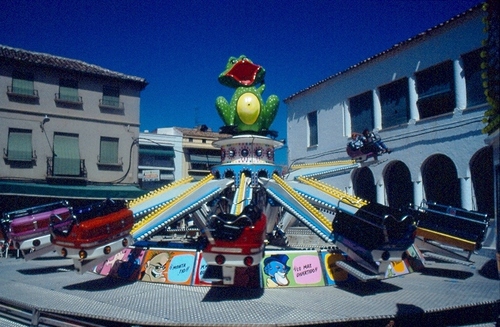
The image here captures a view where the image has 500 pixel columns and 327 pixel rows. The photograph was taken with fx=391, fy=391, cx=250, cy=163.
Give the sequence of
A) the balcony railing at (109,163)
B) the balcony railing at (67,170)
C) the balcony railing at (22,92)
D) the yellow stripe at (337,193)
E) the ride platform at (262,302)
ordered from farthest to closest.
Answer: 1. the balcony railing at (109,163)
2. the balcony railing at (67,170)
3. the balcony railing at (22,92)
4. the yellow stripe at (337,193)
5. the ride platform at (262,302)

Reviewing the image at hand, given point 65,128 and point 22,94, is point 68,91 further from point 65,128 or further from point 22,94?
point 22,94

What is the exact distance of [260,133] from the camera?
40.9 ft

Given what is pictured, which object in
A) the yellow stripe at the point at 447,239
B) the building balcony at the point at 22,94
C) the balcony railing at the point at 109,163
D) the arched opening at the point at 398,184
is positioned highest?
the building balcony at the point at 22,94

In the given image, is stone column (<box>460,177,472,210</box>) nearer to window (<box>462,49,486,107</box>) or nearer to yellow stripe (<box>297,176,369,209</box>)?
window (<box>462,49,486,107</box>)

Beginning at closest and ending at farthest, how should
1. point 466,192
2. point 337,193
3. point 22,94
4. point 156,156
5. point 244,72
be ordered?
point 337,193 < point 244,72 < point 466,192 < point 22,94 < point 156,156

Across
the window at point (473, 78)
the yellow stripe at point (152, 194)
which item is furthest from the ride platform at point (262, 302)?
the window at point (473, 78)

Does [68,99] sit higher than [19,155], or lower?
higher

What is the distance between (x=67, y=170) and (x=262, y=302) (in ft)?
57.0

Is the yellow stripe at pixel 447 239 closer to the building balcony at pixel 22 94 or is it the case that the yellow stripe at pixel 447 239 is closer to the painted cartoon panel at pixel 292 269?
the painted cartoon panel at pixel 292 269

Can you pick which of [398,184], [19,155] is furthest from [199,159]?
[398,184]

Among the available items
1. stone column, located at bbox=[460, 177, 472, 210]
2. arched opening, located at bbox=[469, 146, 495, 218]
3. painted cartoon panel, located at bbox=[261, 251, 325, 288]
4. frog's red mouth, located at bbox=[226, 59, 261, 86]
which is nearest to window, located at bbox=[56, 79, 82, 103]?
frog's red mouth, located at bbox=[226, 59, 261, 86]

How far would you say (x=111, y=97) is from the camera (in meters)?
23.4

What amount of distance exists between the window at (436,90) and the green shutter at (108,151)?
16539 millimetres

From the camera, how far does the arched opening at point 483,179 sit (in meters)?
13.5
